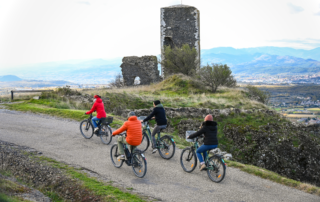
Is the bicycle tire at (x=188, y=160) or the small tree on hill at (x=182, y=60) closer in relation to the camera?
the bicycle tire at (x=188, y=160)

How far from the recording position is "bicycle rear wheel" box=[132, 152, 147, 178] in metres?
7.70

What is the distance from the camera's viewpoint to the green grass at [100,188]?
6434 mm

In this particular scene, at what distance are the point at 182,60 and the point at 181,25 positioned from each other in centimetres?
589

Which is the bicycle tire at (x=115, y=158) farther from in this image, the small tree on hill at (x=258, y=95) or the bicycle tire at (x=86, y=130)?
the small tree on hill at (x=258, y=95)

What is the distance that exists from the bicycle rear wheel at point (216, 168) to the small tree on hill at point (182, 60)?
22.8 meters

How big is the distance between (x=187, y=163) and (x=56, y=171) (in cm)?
371

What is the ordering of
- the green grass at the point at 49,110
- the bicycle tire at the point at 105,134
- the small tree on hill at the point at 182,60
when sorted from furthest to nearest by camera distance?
the small tree on hill at the point at 182,60 → the green grass at the point at 49,110 → the bicycle tire at the point at 105,134

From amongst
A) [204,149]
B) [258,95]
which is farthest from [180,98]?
[204,149]

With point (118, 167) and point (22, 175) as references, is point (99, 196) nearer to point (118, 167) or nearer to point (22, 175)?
point (118, 167)

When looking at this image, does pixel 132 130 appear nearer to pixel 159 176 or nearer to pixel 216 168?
pixel 159 176

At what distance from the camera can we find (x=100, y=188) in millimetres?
6859

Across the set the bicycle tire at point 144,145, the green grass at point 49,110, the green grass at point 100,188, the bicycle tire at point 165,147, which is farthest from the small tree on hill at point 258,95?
the green grass at point 100,188

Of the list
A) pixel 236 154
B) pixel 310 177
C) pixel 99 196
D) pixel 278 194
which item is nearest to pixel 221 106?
A: pixel 236 154

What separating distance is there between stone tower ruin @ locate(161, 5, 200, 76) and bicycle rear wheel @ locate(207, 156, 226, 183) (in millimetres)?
26902
